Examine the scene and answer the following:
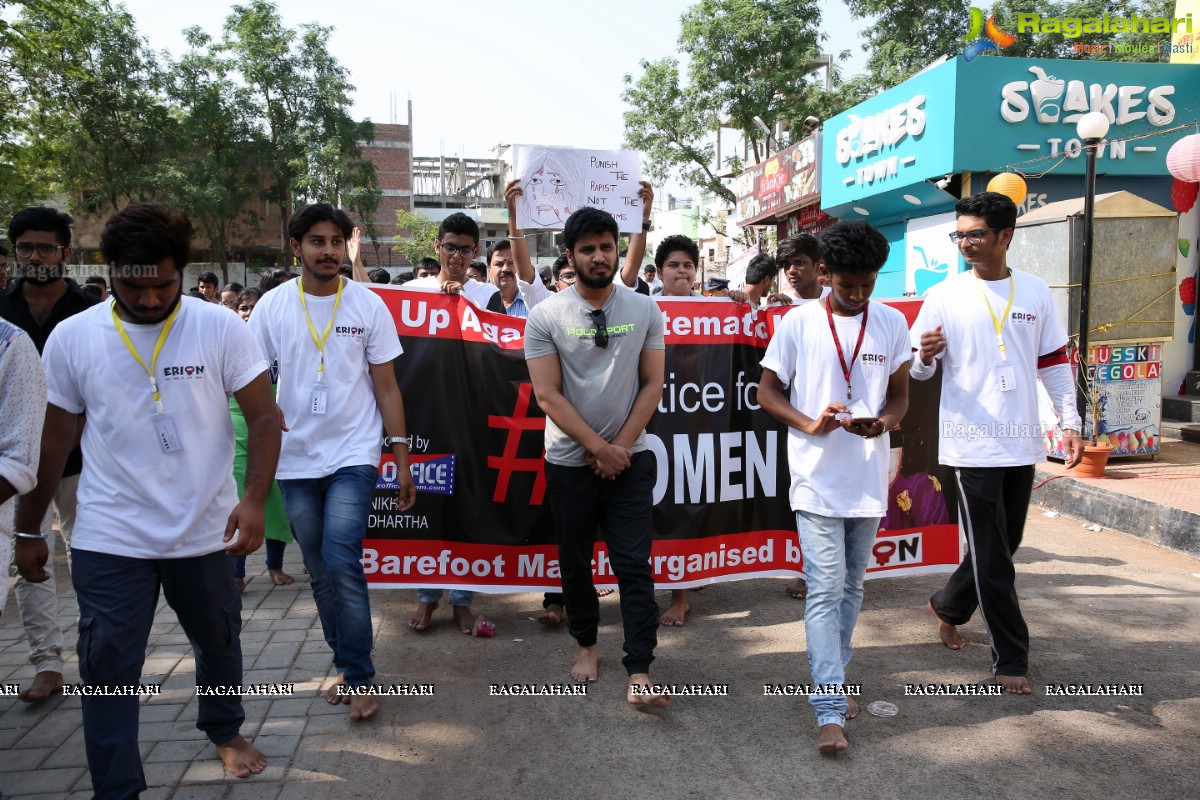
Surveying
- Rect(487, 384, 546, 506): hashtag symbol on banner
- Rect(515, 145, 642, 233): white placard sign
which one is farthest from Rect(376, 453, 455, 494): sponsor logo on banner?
Rect(515, 145, 642, 233): white placard sign

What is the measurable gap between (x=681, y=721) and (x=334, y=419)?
6.18ft

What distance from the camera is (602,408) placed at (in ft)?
12.3

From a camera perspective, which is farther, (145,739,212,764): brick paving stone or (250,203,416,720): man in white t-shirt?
(250,203,416,720): man in white t-shirt

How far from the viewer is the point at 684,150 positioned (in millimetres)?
29500

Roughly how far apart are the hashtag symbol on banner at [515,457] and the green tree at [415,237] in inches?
1844

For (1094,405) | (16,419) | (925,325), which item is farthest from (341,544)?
(1094,405)

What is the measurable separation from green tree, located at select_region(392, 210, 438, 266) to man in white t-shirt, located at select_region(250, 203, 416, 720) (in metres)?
47.5

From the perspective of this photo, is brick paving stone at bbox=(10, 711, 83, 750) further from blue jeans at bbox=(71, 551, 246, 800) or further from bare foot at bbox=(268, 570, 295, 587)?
bare foot at bbox=(268, 570, 295, 587)

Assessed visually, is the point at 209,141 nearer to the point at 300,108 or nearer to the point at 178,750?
the point at 300,108

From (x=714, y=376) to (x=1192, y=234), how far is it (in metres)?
10.3

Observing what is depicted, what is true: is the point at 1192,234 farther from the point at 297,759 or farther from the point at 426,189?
the point at 426,189

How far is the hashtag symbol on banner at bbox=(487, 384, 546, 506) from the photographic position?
463 cm

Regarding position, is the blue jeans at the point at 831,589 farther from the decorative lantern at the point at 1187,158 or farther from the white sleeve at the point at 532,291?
the decorative lantern at the point at 1187,158

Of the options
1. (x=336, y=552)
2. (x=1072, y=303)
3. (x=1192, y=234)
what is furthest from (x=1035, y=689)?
(x=1192, y=234)
